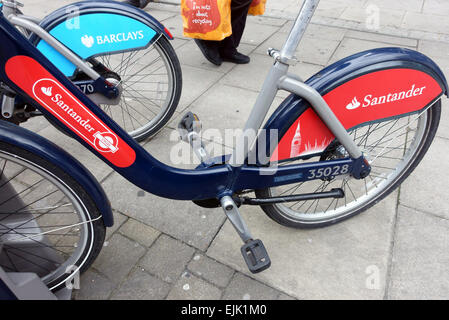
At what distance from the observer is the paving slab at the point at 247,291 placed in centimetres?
164

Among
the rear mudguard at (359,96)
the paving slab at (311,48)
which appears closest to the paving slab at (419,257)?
the rear mudguard at (359,96)

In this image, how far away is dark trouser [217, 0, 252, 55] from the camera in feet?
10.6

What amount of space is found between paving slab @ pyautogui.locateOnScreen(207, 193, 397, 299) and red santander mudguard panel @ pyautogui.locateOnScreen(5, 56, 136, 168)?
86 cm

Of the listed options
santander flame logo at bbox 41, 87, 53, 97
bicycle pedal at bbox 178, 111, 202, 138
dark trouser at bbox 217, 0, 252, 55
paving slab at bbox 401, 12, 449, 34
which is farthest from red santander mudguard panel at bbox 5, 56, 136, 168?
paving slab at bbox 401, 12, 449, 34

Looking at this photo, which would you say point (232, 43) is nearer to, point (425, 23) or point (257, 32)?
point (257, 32)

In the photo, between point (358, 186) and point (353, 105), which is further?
point (358, 186)

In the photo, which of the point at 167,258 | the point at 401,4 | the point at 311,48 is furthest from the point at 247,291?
the point at 401,4

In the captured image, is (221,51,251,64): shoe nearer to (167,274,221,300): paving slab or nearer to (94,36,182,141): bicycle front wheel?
(94,36,182,141): bicycle front wheel

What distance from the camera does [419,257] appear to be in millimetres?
1821

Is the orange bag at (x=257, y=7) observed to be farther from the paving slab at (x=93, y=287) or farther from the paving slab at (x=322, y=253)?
the paving slab at (x=93, y=287)

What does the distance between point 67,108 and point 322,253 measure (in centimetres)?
155

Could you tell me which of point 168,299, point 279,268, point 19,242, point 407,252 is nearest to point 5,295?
point 19,242
